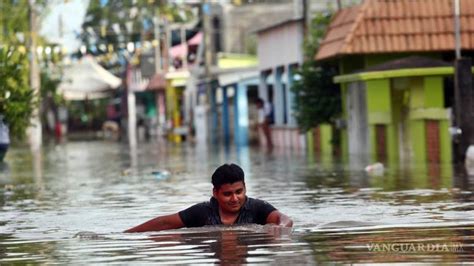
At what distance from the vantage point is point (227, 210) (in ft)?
48.4

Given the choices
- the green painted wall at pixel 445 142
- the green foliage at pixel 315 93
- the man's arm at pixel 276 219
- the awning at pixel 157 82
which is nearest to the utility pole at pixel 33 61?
the awning at pixel 157 82

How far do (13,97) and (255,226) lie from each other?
2520 cm

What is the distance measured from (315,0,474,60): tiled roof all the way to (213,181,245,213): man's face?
24.4 meters

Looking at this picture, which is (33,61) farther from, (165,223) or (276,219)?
(276,219)

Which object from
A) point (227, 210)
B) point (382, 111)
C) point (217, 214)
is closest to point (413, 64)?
point (382, 111)

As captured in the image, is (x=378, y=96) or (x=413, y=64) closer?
(x=413, y=64)

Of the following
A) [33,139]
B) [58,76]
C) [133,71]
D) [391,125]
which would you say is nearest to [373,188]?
[391,125]

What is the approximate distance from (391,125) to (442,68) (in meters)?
3.10

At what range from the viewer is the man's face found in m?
14.4

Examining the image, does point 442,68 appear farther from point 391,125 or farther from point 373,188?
point 373,188

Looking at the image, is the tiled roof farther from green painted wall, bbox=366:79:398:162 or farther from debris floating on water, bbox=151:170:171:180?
debris floating on water, bbox=151:170:171:180

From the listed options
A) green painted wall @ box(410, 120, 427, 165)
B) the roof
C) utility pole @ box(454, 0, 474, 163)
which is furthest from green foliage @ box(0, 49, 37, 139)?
utility pole @ box(454, 0, 474, 163)

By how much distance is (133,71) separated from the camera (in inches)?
4274

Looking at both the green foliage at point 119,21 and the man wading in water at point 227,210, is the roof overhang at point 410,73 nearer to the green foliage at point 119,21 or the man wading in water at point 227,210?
the man wading in water at point 227,210
